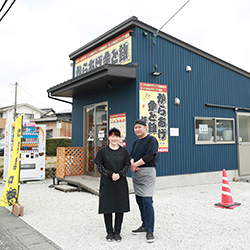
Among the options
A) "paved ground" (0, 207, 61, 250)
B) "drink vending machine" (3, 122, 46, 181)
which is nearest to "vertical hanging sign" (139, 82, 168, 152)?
"paved ground" (0, 207, 61, 250)

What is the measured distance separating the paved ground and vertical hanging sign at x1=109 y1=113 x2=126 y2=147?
3410 mm

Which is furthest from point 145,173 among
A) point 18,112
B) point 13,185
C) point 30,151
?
point 18,112

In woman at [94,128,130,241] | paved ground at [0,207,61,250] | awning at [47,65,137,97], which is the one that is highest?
awning at [47,65,137,97]

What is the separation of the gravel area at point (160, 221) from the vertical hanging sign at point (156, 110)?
1.52 meters

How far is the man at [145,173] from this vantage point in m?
3.41

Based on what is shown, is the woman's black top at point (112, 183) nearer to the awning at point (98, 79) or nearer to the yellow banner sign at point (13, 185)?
the yellow banner sign at point (13, 185)

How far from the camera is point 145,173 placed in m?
3.53

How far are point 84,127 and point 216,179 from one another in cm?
457

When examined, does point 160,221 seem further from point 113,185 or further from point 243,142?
point 243,142

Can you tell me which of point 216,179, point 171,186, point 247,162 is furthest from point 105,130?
point 247,162

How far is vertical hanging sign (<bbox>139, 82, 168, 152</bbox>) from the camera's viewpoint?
6938 millimetres

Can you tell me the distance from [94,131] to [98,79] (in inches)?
75.4

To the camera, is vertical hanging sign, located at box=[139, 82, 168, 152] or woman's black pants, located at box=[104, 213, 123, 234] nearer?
woman's black pants, located at box=[104, 213, 123, 234]

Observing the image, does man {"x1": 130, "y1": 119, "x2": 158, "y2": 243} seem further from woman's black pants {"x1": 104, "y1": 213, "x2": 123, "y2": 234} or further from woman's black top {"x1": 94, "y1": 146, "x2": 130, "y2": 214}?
woman's black pants {"x1": 104, "y1": 213, "x2": 123, "y2": 234}
